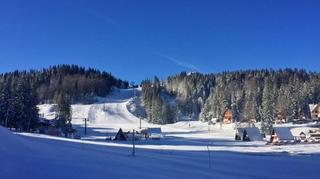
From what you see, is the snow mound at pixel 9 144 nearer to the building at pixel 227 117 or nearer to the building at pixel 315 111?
the building at pixel 315 111

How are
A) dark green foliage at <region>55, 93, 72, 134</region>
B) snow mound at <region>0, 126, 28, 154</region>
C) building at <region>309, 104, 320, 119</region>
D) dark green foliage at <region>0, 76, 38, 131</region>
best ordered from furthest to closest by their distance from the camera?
building at <region>309, 104, 320, 119</region>, dark green foliage at <region>55, 93, 72, 134</region>, dark green foliage at <region>0, 76, 38, 131</region>, snow mound at <region>0, 126, 28, 154</region>

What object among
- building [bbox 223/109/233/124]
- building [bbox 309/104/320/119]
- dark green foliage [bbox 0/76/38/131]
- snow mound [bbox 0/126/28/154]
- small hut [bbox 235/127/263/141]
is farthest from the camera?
building [bbox 223/109/233/124]

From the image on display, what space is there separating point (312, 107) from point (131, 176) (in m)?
136

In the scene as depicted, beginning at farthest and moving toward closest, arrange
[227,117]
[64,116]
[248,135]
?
[227,117]
[64,116]
[248,135]

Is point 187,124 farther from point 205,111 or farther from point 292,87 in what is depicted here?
point 292,87

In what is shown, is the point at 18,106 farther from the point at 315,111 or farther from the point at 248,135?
the point at 315,111

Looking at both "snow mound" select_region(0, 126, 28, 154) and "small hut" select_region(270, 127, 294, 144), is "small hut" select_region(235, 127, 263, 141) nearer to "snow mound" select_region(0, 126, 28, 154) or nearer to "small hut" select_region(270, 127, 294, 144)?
"small hut" select_region(270, 127, 294, 144)

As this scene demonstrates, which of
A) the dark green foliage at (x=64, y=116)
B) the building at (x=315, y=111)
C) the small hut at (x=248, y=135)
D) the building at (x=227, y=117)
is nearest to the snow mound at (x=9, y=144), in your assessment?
the small hut at (x=248, y=135)

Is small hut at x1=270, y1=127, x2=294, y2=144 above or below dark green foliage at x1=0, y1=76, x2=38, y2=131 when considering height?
below

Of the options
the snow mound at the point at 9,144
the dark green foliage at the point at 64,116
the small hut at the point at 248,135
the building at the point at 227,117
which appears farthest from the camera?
the building at the point at 227,117

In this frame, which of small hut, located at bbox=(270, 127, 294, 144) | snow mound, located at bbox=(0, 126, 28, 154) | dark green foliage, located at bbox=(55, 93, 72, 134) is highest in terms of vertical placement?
dark green foliage, located at bbox=(55, 93, 72, 134)

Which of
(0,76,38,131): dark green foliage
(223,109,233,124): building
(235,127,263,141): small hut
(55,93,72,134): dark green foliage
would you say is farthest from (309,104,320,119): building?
(0,76,38,131): dark green foliage

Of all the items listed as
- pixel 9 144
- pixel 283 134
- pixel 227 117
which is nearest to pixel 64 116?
pixel 283 134

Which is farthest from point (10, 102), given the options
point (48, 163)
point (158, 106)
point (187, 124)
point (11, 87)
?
point (158, 106)
